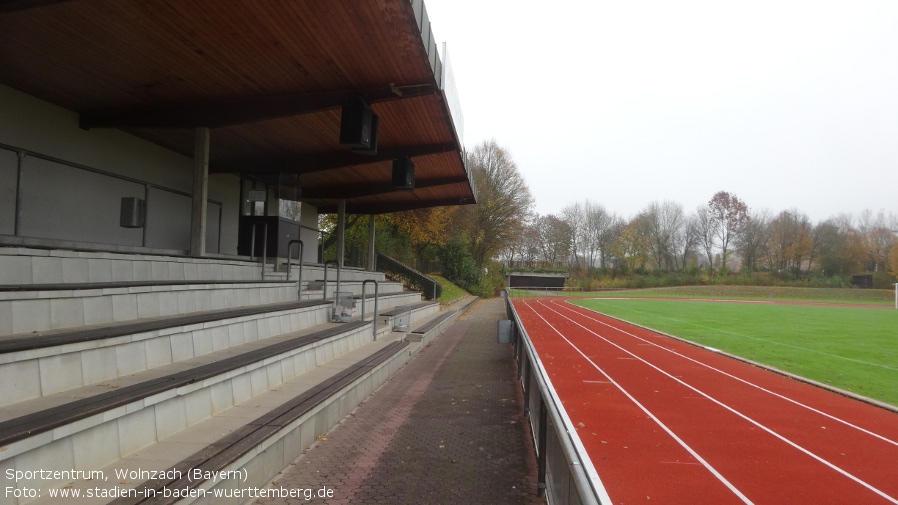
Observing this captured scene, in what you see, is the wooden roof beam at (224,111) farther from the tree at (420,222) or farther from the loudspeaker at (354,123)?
the tree at (420,222)

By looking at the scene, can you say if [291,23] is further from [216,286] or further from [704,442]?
[704,442]

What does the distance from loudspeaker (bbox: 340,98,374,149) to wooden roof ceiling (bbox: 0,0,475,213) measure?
222 mm

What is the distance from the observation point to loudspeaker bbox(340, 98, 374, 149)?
9.88m

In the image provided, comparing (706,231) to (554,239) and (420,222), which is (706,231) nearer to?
(554,239)

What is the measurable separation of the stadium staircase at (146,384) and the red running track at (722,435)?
3301 mm

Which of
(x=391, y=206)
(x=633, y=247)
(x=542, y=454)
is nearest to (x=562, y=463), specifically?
(x=542, y=454)

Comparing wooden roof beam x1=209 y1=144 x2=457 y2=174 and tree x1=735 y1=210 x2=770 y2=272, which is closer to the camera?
wooden roof beam x1=209 y1=144 x2=457 y2=174

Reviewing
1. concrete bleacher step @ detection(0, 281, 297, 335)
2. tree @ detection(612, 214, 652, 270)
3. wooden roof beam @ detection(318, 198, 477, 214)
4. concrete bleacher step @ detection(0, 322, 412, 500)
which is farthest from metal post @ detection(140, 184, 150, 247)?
tree @ detection(612, 214, 652, 270)

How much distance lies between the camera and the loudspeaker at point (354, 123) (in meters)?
9.88

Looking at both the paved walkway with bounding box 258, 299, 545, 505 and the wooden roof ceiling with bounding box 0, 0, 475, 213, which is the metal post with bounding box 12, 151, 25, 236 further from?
the paved walkway with bounding box 258, 299, 545, 505

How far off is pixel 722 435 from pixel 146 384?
6944 millimetres

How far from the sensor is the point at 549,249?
8444 cm

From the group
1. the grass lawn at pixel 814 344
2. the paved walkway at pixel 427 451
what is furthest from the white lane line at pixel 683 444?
A: the grass lawn at pixel 814 344

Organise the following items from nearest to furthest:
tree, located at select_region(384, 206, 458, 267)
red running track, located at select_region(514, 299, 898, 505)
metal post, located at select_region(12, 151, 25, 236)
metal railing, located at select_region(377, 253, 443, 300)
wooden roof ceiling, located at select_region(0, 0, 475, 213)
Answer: red running track, located at select_region(514, 299, 898, 505), wooden roof ceiling, located at select_region(0, 0, 475, 213), metal post, located at select_region(12, 151, 25, 236), metal railing, located at select_region(377, 253, 443, 300), tree, located at select_region(384, 206, 458, 267)
